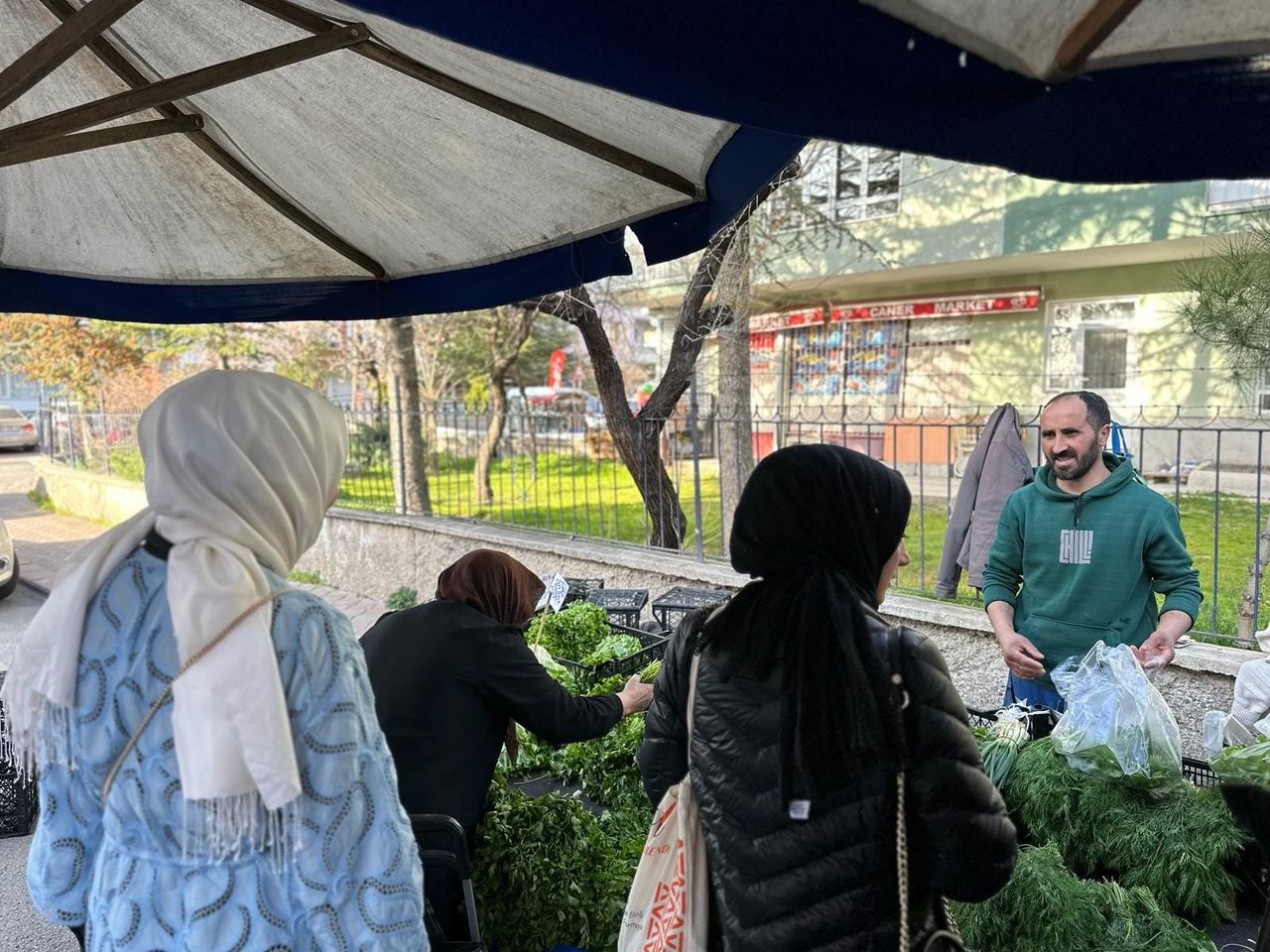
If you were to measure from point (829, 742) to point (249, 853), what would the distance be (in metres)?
0.94

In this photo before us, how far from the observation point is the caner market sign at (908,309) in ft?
51.3

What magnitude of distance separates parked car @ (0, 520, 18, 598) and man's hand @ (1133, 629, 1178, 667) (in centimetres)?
1038

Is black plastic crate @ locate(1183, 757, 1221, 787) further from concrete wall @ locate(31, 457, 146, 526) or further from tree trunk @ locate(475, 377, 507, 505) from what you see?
concrete wall @ locate(31, 457, 146, 526)

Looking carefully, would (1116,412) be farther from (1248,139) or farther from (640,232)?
(1248,139)

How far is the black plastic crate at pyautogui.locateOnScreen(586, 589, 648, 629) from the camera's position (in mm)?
4832

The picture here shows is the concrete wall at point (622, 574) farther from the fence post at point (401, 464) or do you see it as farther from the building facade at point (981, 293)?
the building facade at point (981, 293)

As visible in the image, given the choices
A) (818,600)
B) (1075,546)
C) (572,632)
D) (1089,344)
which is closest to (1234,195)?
(1089,344)

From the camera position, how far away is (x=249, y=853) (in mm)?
1387

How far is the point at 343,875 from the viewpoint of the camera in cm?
139

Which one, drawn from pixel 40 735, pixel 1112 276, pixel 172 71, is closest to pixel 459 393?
pixel 1112 276

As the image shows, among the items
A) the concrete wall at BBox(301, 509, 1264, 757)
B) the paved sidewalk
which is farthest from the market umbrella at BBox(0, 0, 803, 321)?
the paved sidewalk

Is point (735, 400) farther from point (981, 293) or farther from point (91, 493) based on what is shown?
point (91, 493)

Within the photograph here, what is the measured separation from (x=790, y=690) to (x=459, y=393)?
69.1ft

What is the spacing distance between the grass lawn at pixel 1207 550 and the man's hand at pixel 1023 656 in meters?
2.15
